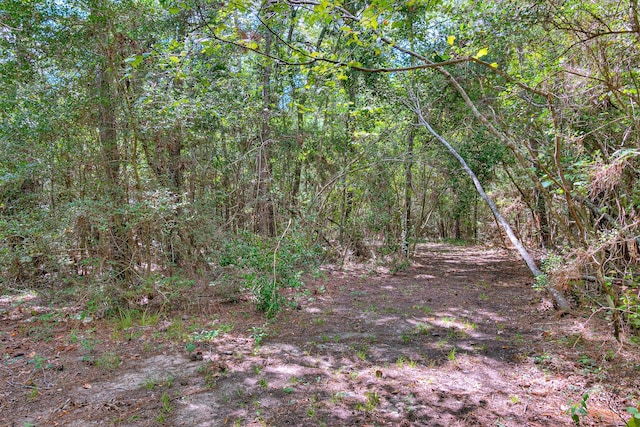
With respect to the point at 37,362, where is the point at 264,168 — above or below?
above

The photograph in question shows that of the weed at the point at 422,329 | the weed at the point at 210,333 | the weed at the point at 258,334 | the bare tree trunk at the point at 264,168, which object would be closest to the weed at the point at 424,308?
the weed at the point at 422,329

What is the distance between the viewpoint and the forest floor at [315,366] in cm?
298

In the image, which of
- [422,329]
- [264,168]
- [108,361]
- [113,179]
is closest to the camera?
[108,361]

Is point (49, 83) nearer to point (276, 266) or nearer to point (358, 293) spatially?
point (276, 266)

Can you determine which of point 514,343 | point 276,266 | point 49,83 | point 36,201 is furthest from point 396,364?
point 49,83

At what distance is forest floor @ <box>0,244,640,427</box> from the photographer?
2984 mm

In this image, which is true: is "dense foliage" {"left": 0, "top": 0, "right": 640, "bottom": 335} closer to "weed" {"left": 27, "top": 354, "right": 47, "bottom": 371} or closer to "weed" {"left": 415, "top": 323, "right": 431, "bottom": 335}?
"weed" {"left": 27, "top": 354, "right": 47, "bottom": 371}

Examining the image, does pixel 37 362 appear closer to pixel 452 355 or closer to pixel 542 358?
pixel 452 355

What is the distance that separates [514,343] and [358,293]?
3233 millimetres

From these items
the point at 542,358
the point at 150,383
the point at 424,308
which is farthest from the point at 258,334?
the point at 542,358

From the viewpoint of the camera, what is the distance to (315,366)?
3.90 metres

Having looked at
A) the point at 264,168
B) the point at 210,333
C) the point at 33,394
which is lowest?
the point at 33,394

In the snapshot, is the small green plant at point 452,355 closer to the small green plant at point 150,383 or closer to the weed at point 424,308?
the weed at point 424,308

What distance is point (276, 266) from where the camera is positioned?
208 inches
